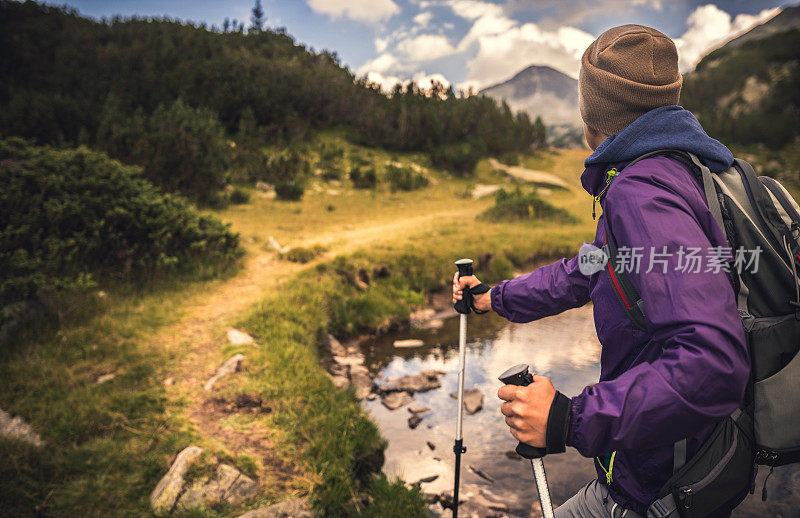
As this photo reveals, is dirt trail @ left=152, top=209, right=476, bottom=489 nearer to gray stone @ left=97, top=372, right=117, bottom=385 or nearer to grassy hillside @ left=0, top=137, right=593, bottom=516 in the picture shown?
grassy hillside @ left=0, top=137, right=593, bottom=516

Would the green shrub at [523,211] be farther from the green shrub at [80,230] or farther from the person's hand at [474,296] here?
the person's hand at [474,296]

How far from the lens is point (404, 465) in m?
4.82

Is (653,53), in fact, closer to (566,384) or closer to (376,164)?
(566,384)

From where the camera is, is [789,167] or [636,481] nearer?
[636,481]

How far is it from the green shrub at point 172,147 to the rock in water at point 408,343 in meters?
8.36

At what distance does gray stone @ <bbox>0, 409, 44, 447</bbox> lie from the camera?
396cm

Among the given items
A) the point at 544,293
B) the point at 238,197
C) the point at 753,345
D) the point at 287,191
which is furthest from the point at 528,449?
the point at 287,191

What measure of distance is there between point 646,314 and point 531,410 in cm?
47

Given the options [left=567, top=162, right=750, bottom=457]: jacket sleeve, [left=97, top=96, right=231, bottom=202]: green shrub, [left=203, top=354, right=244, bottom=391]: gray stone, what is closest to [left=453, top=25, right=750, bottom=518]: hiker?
[left=567, top=162, right=750, bottom=457]: jacket sleeve

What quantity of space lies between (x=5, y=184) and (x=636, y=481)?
858 centimetres

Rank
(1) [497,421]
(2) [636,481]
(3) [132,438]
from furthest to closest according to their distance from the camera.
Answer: (1) [497,421] < (3) [132,438] < (2) [636,481]

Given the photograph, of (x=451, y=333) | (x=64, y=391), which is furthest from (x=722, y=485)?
(x=451, y=333)

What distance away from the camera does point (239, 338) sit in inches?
248

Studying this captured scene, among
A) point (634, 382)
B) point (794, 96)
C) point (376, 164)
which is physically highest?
point (794, 96)
